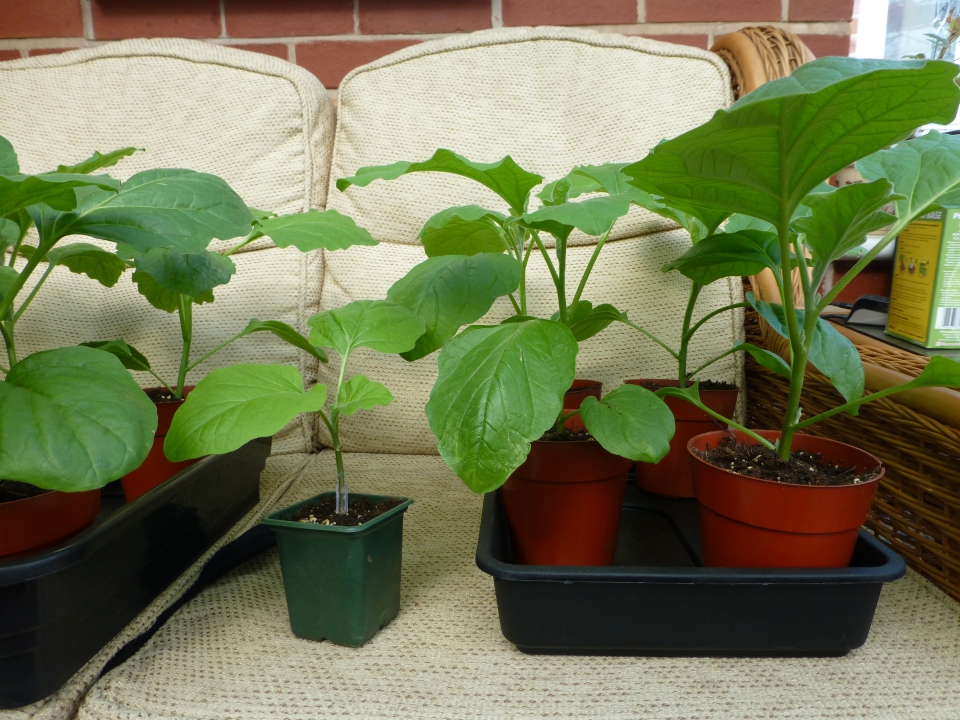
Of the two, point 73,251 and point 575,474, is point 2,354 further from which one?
point 575,474

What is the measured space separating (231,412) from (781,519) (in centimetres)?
44

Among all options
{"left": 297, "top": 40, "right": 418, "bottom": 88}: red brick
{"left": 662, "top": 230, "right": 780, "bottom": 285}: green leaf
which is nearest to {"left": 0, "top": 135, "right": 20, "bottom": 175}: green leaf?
{"left": 662, "top": 230, "right": 780, "bottom": 285}: green leaf

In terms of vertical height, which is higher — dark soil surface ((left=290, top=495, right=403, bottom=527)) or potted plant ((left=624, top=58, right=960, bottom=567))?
potted plant ((left=624, top=58, right=960, bottom=567))

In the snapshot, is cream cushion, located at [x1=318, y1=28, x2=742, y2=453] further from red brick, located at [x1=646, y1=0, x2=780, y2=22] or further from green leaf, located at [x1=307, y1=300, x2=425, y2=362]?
green leaf, located at [x1=307, y1=300, x2=425, y2=362]

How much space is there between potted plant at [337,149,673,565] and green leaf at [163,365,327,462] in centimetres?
10

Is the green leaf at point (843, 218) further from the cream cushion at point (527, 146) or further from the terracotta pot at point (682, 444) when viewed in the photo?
the cream cushion at point (527, 146)

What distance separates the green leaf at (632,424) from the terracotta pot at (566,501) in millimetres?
49

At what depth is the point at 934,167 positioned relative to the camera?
20.3 inches

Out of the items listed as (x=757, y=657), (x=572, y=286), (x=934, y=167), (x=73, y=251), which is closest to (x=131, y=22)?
(x=73, y=251)

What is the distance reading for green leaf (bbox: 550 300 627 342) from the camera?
65cm

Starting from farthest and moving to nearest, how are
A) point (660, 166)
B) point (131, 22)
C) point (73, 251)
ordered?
point (131, 22)
point (73, 251)
point (660, 166)

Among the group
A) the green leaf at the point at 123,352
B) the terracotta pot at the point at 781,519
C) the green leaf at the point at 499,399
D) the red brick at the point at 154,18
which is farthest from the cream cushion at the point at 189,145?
the terracotta pot at the point at 781,519

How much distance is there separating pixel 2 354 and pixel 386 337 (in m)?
0.92

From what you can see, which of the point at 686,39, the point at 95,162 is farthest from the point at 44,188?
the point at 686,39
